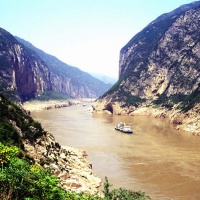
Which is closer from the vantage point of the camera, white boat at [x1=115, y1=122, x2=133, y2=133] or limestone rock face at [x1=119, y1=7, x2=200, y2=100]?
white boat at [x1=115, y1=122, x2=133, y2=133]

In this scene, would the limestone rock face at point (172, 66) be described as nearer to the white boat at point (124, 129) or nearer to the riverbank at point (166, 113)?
the riverbank at point (166, 113)

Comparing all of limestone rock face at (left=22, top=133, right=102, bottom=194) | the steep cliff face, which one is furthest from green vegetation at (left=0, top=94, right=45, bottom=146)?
the steep cliff face

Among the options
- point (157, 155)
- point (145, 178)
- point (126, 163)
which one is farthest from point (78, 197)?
point (157, 155)

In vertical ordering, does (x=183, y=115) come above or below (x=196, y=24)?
below

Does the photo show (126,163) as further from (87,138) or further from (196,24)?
(196,24)

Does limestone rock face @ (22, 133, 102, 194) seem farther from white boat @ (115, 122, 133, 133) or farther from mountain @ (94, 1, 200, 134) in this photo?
mountain @ (94, 1, 200, 134)

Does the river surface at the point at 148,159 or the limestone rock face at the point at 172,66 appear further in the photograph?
the limestone rock face at the point at 172,66

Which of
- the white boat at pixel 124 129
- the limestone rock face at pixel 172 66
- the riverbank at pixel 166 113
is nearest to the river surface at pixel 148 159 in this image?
the white boat at pixel 124 129

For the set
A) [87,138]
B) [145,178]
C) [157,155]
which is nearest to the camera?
[145,178]
